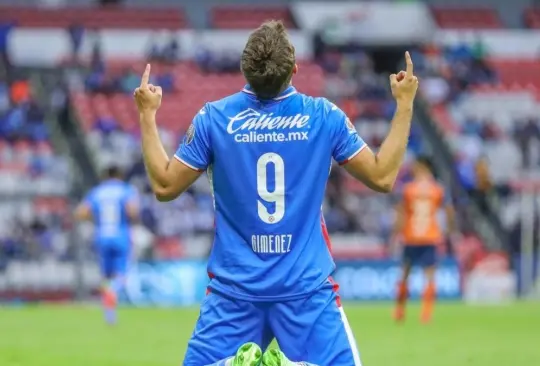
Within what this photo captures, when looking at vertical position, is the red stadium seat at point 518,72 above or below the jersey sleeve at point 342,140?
above

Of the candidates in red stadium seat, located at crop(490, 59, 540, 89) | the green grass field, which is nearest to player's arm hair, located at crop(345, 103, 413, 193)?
the green grass field

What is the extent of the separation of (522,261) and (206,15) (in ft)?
58.0

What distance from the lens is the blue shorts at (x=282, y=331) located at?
6.32 meters

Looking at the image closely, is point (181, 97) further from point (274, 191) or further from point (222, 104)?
point (274, 191)

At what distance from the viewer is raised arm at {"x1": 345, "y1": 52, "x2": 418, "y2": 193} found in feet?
20.9

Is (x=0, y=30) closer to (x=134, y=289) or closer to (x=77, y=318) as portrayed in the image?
(x=134, y=289)

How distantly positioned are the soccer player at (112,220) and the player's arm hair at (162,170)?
48.1 feet

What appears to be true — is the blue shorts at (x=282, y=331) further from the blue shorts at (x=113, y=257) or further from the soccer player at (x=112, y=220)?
the blue shorts at (x=113, y=257)

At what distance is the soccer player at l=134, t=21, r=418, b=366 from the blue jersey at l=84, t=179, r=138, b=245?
14.9 meters

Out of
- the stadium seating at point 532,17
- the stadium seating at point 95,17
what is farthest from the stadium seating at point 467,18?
the stadium seating at point 95,17

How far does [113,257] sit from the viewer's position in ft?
71.2

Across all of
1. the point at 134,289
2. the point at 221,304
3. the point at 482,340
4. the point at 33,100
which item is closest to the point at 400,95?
the point at 221,304

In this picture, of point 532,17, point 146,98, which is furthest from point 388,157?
point 532,17

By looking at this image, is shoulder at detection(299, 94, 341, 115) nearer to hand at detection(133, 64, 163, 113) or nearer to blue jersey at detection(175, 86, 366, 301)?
blue jersey at detection(175, 86, 366, 301)
